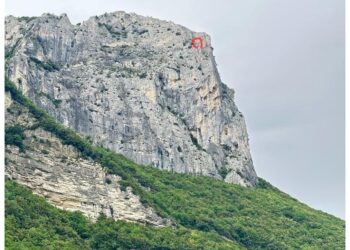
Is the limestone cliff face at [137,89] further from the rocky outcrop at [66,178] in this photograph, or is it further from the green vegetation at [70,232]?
the green vegetation at [70,232]

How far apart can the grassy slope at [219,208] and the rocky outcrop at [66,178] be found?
148 centimetres

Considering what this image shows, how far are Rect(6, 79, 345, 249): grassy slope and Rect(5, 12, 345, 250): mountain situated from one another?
198mm

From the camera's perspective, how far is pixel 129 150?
10656 centimetres

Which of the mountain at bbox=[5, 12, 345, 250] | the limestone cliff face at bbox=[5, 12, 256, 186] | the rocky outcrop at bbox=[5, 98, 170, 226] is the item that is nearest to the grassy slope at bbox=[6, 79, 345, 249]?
the mountain at bbox=[5, 12, 345, 250]

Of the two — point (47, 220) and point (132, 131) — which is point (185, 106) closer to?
point (132, 131)

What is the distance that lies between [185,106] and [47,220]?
5255cm

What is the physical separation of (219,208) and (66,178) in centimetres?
2538

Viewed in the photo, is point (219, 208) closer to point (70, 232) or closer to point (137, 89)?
point (137, 89)

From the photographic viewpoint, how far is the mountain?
71750 millimetres

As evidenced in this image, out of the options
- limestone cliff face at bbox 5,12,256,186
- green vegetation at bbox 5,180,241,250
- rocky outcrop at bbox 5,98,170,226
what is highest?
limestone cliff face at bbox 5,12,256,186

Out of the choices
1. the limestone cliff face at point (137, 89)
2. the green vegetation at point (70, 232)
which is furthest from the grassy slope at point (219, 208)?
the limestone cliff face at point (137, 89)

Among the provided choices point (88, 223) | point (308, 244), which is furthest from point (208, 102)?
point (88, 223)

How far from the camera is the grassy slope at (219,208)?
3253 inches

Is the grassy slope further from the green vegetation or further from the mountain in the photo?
the green vegetation
